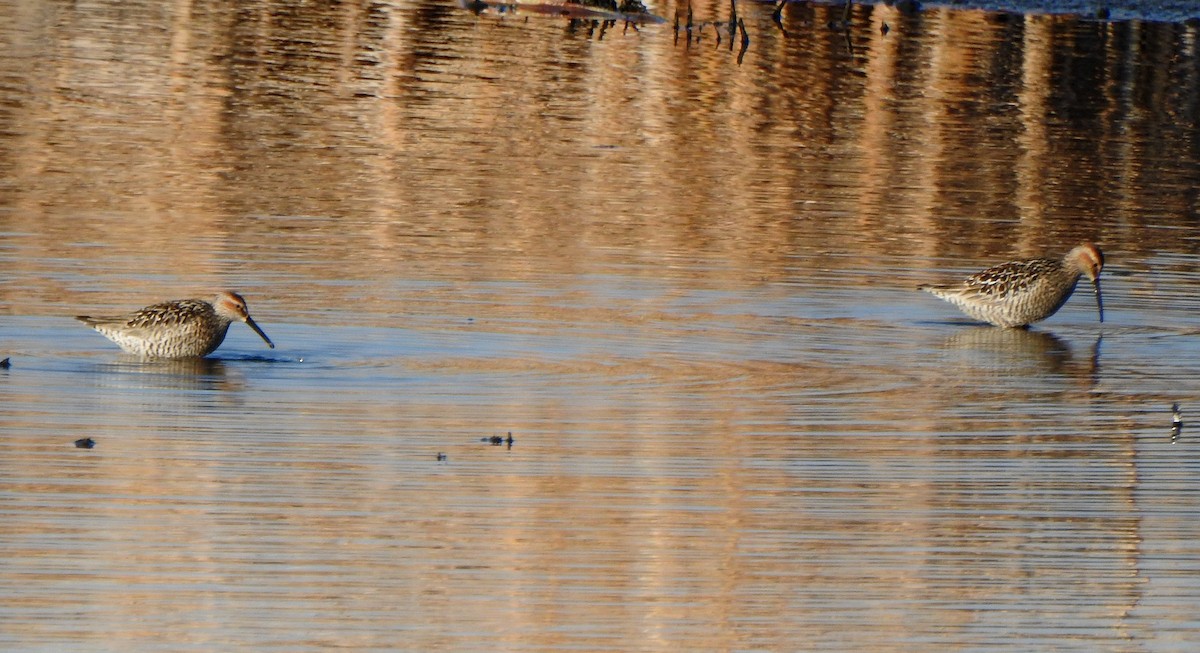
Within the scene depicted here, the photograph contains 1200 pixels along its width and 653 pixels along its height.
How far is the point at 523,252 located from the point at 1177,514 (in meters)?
7.02

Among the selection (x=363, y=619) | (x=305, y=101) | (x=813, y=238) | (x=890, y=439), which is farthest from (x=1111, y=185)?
(x=363, y=619)

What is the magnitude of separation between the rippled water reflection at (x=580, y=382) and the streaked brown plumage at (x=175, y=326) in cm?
17

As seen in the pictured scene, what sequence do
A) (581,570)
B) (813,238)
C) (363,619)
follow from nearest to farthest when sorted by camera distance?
(363,619)
(581,570)
(813,238)

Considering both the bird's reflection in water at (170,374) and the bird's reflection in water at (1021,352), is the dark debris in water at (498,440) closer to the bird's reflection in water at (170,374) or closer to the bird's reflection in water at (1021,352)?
the bird's reflection in water at (170,374)

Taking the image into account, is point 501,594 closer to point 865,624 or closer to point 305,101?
point 865,624

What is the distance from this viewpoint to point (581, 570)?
8.88 m

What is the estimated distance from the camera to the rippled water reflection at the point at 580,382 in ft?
28.2

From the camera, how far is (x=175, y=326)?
1264cm

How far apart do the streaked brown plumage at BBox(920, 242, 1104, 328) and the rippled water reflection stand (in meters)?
0.18

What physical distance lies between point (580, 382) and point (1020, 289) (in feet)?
12.6

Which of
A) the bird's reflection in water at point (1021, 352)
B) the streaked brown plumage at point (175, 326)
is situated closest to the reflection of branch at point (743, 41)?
the bird's reflection in water at point (1021, 352)

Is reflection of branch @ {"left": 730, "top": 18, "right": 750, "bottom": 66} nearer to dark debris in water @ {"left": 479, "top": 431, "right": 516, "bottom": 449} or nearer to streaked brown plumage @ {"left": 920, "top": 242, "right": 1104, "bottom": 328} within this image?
streaked brown plumage @ {"left": 920, "top": 242, "right": 1104, "bottom": 328}

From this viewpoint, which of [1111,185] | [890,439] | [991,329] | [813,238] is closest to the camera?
[890,439]

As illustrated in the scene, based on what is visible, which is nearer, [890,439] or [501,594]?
[501,594]
